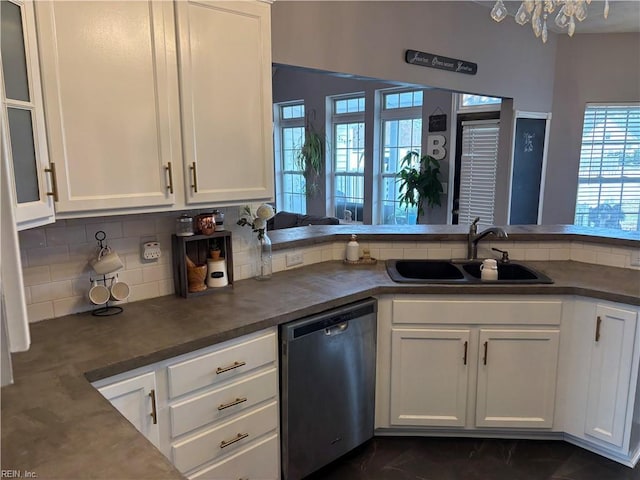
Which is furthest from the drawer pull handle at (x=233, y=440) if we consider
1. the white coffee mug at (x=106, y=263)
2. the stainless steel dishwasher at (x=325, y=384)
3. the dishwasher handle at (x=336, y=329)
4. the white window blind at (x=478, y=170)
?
the white window blind at (x=478, y=170)

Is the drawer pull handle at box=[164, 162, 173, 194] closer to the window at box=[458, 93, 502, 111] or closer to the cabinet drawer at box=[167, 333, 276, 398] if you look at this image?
the cabinet drawer at box=[167, 333, 276, 398]

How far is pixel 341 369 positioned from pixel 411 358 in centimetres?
44

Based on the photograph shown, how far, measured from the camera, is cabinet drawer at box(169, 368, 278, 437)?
1708mm

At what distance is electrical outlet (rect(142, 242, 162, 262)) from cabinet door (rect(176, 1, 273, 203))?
370mm

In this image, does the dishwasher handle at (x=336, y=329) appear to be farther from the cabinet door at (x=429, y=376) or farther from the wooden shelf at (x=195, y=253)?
the wooden shelf at (x=195, y=253)

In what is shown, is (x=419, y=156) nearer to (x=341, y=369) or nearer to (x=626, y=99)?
(x=626, y=99)

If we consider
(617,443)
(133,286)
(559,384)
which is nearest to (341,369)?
(133,286)

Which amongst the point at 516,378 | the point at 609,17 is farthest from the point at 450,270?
the point at 609,17

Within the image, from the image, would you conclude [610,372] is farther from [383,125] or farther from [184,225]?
[383,125]

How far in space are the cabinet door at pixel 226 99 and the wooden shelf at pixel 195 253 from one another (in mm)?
282

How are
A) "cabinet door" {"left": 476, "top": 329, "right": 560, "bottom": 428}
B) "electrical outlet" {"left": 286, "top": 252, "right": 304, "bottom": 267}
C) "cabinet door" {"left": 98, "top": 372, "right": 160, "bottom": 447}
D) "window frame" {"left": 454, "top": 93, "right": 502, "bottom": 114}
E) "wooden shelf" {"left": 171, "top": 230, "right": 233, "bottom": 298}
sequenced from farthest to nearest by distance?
"window frame" {"left": 454, "top": 93, "right": 502, "bottom": 114}
"electrical outlet" {"left": 286, "top": 252, "right": 304, "bottom": 267}
"cabinet door" {"left": 476, "top": 329, "right": 560, "bottom": 428}
"wooden shelf" {"left": 171, "top": 230, "right": 233, "bottom": 298}
"cabinet door" {"left": 98, "top": 372, "right": 160, "bottom": 447}

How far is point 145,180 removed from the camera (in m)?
1.81

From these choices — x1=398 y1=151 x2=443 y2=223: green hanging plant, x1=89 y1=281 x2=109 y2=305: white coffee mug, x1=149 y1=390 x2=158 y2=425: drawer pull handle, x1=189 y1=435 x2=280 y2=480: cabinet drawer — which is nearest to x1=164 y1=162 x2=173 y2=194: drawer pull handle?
x1=89 y1=281 x2=109 y2=305: white coffee mug

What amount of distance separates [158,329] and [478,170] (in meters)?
4.79
